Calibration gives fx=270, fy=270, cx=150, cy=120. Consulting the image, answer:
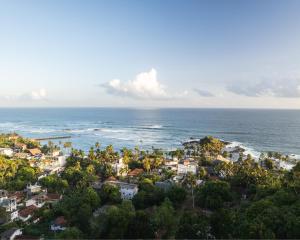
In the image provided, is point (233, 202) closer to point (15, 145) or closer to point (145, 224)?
point (145, 224)

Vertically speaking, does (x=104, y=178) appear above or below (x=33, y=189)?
below

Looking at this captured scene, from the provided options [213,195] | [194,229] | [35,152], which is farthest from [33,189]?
[35,152]

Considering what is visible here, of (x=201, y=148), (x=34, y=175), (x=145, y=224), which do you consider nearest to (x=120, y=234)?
(x=145, y=224)

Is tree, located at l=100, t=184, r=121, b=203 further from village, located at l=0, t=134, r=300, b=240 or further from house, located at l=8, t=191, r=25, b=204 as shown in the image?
house, located at l=8, t=191, r=25, b=204

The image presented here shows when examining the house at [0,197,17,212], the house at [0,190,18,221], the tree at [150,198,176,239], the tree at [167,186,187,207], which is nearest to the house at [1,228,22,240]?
the house at [0,190,18,221]

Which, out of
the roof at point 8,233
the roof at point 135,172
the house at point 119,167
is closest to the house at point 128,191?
the house at point 119,167

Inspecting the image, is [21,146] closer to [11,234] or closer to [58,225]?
[58,225]
